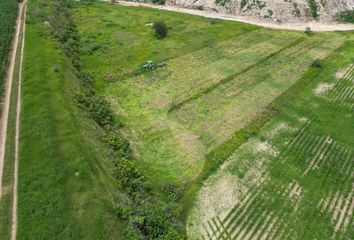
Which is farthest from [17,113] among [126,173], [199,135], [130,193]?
[199,135]

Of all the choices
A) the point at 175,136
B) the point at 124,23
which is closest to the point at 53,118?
the point at 175,136

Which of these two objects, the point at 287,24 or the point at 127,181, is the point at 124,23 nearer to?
the point at 287,24

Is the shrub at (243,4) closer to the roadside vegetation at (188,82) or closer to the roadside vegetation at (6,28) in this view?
the roadside vegetation at (188,82)

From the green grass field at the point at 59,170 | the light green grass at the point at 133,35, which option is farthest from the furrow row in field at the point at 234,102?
the light green grass at the point at 133,35

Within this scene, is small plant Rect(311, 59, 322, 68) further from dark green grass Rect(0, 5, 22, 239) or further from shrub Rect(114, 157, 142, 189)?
dark green grass Rect(0, 5, 22, 239)

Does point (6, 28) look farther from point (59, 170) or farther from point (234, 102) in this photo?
point (234, 102)

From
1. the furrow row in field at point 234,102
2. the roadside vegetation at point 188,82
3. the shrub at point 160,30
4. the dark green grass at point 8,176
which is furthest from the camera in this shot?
the shrub at point 160,30
